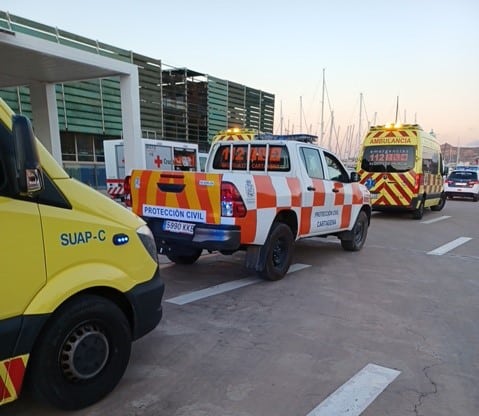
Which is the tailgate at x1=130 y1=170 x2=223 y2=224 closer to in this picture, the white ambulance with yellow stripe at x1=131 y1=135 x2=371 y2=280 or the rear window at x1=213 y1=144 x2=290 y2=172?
the white ambulance with yellow stripe at x1=131 y1=135 x2=371 y2=280

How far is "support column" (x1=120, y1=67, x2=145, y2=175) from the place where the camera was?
33.3 feet

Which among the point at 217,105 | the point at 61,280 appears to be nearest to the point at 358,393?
the point at 61,280

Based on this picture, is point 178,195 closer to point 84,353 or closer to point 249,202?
point 249,202

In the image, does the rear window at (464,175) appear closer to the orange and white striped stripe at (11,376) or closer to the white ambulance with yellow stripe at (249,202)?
the white ambulance with yellow stripe at (249,202)

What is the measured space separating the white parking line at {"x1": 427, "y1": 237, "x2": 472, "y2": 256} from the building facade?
43.3 ft

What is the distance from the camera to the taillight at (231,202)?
494cm

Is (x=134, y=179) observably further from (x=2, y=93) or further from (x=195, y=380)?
(x=2, y=93)

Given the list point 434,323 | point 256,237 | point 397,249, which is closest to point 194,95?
point 397,249

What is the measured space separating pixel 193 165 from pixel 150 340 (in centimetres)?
1466

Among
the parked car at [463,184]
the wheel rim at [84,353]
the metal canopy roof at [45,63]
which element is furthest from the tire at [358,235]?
the parked car at [463,184]

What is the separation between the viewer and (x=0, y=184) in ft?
7.14

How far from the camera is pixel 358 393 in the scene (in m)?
3.00

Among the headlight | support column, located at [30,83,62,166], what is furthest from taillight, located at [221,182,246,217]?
support column, located at [30,83,62,166]

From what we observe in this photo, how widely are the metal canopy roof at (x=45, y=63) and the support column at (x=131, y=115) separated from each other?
0.25 m
